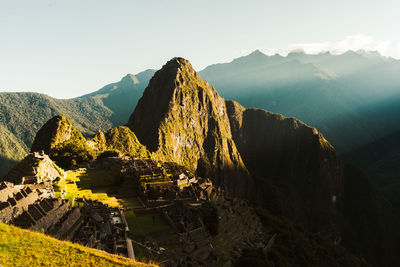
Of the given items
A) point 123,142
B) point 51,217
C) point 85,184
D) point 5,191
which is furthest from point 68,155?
point 123,142

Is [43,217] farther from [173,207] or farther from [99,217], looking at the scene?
[173,207]

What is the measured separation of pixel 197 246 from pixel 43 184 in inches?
1090

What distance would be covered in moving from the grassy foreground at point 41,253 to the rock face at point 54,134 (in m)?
92.5

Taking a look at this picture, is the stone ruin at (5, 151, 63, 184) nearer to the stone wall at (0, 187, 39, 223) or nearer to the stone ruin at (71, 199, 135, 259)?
the stone wall at (0, 187, 39, 223)

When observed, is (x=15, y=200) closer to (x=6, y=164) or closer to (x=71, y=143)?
(x=71, y=143)

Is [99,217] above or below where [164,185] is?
above

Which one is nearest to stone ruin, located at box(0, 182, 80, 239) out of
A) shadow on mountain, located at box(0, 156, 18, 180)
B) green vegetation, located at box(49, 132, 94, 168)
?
green vegetation, located at box(49, 132, 94, 168)

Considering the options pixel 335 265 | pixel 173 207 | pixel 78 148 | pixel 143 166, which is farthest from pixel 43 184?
pixel 335 265

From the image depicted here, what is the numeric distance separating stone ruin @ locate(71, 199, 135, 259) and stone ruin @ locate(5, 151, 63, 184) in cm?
1482

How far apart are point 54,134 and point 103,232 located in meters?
96.8

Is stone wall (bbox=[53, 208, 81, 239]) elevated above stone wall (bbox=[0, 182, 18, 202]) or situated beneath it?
situated beneath

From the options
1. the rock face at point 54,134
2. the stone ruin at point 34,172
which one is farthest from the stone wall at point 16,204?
the rock face at point 54,134

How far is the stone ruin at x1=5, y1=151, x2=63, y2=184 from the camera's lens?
48.6 metres

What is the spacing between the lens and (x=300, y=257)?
7731 cm
